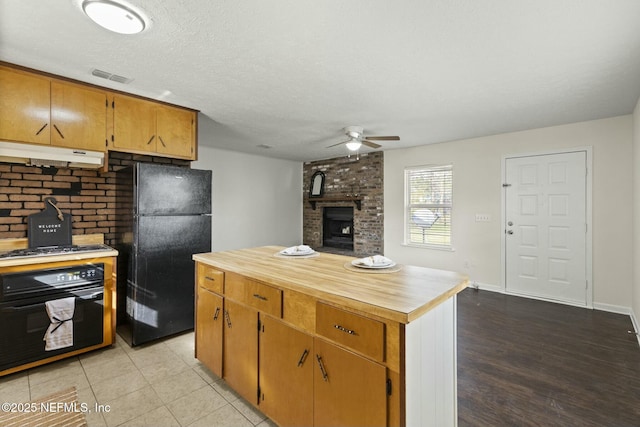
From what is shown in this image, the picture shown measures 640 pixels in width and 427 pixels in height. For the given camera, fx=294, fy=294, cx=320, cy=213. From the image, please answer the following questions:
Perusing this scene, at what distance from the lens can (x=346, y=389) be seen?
1.29m

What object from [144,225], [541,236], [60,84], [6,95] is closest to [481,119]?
[541,236]

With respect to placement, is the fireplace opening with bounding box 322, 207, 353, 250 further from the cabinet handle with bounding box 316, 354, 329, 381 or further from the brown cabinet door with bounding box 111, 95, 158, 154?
the cabinet handle with bounding box 316, 354, 329, 381

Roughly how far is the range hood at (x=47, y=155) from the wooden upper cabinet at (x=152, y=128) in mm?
224

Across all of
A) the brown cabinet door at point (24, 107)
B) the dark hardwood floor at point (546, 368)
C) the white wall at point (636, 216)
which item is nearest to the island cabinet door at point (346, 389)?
the dark hardwood floor at point (546, 368)

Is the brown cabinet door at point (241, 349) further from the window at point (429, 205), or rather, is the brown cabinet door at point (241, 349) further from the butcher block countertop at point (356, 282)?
the window at point (429, 205)

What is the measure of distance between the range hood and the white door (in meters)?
5.28

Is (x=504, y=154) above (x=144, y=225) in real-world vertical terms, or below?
above

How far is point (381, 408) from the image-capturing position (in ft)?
3.82

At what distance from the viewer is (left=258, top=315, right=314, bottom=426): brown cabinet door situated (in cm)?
148

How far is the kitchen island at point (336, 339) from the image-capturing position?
1.16m

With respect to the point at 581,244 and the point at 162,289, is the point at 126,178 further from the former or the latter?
the point at 581,244

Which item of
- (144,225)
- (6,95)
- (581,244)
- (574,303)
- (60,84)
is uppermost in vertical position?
(60,84)

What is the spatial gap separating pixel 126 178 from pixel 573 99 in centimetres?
470

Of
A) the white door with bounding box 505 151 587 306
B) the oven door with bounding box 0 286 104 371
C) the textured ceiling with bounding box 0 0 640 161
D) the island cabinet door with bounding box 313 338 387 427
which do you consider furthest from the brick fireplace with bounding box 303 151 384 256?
the island cabinet door with bounding box 313 338 387 427
